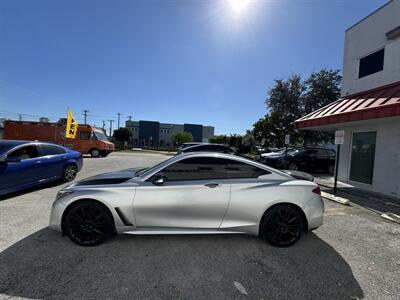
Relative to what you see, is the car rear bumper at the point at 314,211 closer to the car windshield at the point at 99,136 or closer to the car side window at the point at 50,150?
the car side window at the point at 50,150

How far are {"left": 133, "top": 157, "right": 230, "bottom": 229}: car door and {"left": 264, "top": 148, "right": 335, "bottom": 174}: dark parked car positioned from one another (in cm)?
1013

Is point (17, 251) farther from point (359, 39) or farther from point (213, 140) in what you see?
point (213, 140)

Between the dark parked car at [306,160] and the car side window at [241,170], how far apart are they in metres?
9.64

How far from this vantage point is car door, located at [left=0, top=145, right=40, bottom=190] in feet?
16.8

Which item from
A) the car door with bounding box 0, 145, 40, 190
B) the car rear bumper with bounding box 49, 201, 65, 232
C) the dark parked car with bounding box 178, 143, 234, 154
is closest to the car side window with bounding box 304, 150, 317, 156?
the dark parked car with bounding box 178, 143, 234, 154

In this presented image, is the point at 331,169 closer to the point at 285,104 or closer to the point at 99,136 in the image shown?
the point at 285,104

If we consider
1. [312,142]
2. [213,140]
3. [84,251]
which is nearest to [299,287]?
[84,251]

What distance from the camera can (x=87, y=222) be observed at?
3.21m

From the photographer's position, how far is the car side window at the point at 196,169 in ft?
11.2

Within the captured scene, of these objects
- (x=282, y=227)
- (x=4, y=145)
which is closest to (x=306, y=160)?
(x=282, y=227)

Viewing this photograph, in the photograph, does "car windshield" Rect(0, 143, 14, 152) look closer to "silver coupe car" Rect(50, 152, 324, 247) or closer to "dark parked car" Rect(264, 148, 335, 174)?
"silver coupe car" Rect(50, 152, 324, 247)

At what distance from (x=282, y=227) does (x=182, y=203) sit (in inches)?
64.2

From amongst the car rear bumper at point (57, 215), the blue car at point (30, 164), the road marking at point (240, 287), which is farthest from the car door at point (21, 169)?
the road marking at point (240, 287)

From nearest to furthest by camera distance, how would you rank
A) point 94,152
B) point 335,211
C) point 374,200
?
point 335,211, point 374,200, point 94,152
